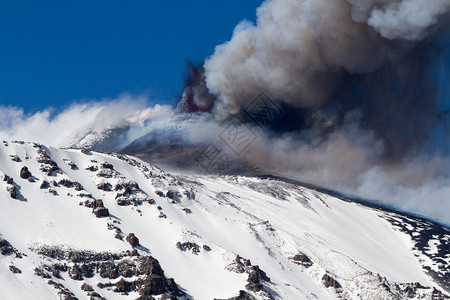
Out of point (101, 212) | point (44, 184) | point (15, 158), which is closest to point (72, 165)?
point (15, 158)

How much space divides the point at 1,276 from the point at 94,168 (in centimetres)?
4572

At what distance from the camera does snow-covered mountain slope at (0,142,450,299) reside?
8519 cm

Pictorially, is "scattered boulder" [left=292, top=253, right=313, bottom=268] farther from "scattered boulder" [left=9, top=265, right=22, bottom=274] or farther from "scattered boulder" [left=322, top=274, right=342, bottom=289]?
"scattered boulder" [left=9, top=265, right=22, bottom=274]

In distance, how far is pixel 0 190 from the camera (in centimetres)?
9969

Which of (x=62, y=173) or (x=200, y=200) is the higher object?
(x=200, y=200)

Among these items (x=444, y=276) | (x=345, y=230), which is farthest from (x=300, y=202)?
(x=444, y=276)

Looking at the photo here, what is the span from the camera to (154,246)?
332 ft

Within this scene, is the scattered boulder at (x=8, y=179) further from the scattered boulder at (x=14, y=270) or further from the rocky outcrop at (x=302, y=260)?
the rocky outcrop at (x=302, y=260)

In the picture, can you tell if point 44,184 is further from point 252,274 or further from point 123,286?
point 252,274

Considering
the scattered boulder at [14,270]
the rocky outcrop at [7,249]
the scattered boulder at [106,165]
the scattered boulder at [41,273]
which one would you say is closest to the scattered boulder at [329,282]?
the scattered boulder at [106,165]

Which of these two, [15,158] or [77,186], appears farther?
[15,158]

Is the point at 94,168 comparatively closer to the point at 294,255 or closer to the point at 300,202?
the point at 294,255

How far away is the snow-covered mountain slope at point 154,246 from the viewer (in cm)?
8519

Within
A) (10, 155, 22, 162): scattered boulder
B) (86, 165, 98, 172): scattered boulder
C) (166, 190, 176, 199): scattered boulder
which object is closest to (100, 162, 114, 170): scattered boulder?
(86, 165, 98, 172): scattered boulder
